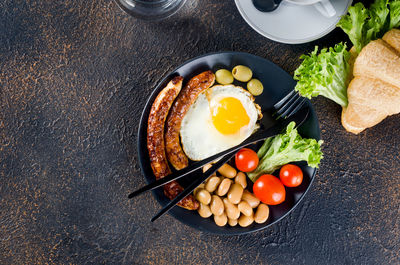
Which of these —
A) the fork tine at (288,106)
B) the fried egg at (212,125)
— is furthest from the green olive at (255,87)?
the fork tine at (288,106)

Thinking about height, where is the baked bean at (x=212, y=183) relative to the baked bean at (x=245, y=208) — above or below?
above

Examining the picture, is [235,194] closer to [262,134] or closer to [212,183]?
[212,183]

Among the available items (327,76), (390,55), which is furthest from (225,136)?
(390,55)

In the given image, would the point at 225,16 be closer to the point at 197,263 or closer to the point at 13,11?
the point at 13,11

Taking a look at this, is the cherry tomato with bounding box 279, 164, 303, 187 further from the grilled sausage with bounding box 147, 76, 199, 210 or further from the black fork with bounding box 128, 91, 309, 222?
the grilled sausage with bounding box 147, 76, 199, 210

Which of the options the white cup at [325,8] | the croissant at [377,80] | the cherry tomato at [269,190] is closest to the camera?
the croissant at [377,80]

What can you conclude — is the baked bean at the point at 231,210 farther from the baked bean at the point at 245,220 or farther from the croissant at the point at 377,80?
the croissant at the point at 377,80

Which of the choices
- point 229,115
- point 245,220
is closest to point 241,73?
point 229,115
